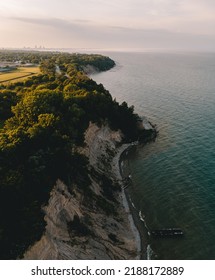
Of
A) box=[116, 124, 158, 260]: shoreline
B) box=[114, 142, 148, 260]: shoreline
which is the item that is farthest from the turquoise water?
box=[114, 142, 148, 260]: shoreline

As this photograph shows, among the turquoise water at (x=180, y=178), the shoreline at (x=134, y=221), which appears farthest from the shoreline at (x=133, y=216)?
the turquoise water at (x=180, y=178)

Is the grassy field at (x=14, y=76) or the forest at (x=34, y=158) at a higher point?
the grassy field at (x=14, y=76)

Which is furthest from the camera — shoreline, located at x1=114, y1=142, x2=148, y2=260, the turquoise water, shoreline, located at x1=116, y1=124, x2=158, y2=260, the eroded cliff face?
the turquoise water

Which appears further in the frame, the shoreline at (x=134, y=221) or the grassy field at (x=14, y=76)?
the grassy field at (x=14, y=76)

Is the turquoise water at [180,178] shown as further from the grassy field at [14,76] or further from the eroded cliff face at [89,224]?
the grassy field at [14,76]

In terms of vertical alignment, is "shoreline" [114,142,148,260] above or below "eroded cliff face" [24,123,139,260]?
below

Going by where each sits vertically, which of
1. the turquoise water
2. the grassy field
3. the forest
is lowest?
the turquoise water

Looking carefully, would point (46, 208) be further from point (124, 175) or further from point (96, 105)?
point (96, 105)

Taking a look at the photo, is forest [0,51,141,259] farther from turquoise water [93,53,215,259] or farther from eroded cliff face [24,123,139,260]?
turquoise water [93,53,215,259]
